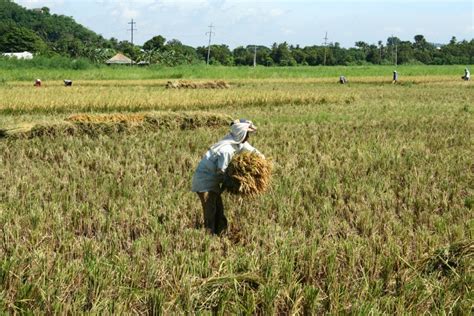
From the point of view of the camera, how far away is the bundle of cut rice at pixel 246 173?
14.8 ft

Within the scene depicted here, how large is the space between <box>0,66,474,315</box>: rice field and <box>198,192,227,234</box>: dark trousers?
0.14 meters

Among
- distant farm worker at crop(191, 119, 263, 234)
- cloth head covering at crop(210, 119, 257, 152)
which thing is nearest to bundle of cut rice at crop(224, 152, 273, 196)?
distant farm worker at crop(191, 119, 263, 234)

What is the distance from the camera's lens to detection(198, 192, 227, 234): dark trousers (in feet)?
16.0

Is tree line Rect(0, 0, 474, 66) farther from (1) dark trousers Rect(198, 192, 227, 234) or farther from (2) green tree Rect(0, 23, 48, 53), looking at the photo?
(1) dark trousers Rect(198, 192, 227, 234)

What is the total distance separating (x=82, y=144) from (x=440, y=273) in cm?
752

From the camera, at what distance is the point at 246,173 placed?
14.8ft

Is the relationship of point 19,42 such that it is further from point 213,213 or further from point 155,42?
point 213,213

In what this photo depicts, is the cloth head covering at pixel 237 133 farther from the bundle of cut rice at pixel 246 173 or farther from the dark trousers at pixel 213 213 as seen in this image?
the dark trousers at pixel 213 213

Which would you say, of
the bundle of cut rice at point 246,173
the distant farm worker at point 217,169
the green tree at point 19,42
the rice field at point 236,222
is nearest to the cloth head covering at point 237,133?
the distant farm worker at point 217,169

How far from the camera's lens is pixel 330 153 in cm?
889

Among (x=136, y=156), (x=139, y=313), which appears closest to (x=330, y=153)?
(x=136, y=156)

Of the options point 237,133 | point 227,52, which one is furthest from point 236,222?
point 227,52

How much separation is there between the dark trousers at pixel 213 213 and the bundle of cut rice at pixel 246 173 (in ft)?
1.08

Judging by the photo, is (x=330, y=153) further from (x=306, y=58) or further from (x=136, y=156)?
(x=306, y=58)
